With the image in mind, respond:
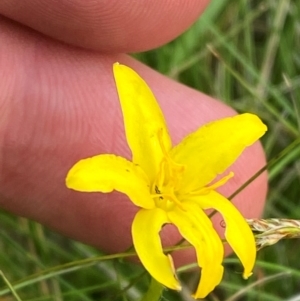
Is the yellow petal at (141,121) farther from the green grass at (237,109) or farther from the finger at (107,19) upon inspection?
the green grass at (237,109)

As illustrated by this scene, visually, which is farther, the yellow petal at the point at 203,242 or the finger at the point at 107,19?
the finger at the point at 107,19

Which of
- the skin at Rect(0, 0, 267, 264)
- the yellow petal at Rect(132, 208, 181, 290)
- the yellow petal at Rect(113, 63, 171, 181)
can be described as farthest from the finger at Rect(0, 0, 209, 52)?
the yellow petal at Rect(132, 208, 181, 290)

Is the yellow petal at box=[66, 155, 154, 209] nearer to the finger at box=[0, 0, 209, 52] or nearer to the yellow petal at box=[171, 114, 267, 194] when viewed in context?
the yellow petal at box=[171, 114, 267, 194]

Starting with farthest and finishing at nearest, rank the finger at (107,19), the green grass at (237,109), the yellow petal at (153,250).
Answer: the green grass at (237,109) → the finger at (107,19) → the yellow petal at (153,250)

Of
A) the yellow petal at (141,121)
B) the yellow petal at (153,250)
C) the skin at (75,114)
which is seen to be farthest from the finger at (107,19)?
the yellow petal at (153,250)


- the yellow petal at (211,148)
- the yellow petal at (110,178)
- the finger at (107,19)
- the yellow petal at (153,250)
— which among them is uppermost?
the finger at (107,19)

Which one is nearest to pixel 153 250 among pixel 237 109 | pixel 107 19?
pixel 107 19

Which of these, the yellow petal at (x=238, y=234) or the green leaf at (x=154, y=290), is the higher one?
the yellow petal at (x=238, y=234)

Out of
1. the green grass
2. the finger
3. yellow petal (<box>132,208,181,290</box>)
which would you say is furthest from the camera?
the green grass
